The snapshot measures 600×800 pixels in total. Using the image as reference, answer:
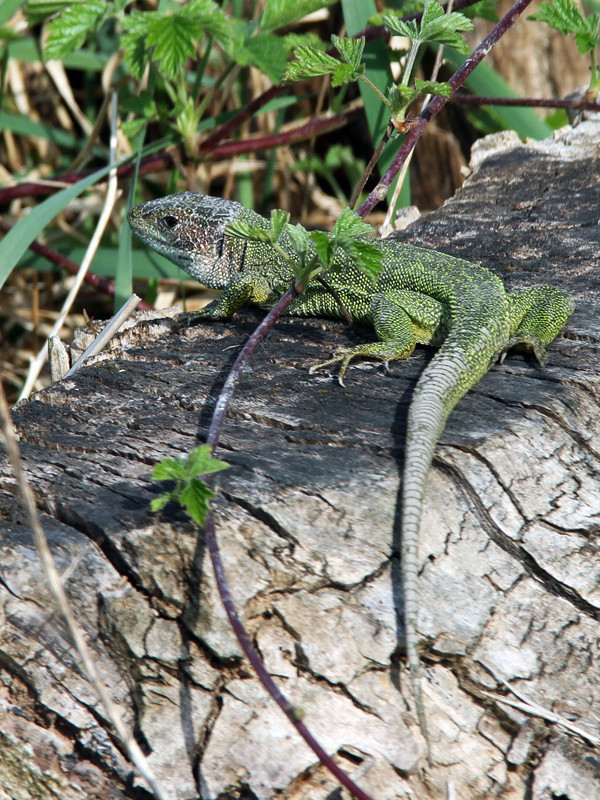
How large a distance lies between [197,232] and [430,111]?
4.12 feet

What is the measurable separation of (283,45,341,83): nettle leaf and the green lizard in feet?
2.15

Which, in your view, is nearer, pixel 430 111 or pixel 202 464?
pixel 202 464

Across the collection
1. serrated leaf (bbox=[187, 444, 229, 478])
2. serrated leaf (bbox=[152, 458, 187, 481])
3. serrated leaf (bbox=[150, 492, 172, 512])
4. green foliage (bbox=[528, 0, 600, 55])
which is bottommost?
serrated leaf (bbox=[150, 492, 172, 512])

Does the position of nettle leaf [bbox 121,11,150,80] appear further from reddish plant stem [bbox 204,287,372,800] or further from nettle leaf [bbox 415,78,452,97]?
→ reddish plant stem [bbox 204,287,372,800]

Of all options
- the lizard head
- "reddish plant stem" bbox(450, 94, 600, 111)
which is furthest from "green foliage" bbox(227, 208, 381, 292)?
"reddish plant stem" bbox(450, 94, 600, 111)

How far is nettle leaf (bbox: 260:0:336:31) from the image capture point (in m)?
3.85

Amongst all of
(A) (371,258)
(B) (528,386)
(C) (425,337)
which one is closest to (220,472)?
(A) (371,258)

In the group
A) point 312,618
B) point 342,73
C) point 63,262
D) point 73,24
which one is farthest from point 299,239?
point 63,262

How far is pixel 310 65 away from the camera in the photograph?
8.78 ft

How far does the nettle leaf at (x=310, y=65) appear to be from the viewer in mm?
2656

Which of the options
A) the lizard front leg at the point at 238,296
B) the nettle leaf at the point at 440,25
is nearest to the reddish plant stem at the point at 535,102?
the nettle leaf at the point at 440,25

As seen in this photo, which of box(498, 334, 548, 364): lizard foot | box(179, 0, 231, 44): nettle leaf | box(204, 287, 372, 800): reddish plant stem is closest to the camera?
box(204, 287, 372, 800): reddish plant stem

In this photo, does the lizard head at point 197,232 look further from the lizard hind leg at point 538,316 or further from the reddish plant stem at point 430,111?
the lizard hind leg at point 538,316

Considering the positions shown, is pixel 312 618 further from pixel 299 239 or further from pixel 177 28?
pixel 177 28
